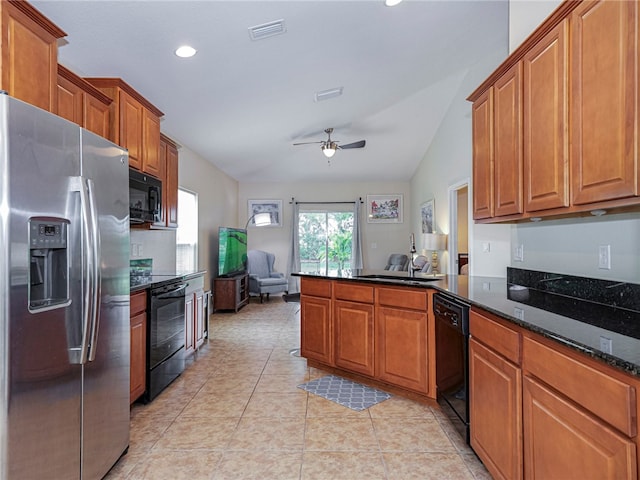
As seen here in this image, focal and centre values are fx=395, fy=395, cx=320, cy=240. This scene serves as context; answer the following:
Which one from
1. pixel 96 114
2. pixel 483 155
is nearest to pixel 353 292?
pixel 483 155

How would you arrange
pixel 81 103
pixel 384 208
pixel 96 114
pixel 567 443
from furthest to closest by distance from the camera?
pixel 384 208 → pixel 96 114 → pixel 81 103 → pixel 567 443

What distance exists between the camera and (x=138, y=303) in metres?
2.77

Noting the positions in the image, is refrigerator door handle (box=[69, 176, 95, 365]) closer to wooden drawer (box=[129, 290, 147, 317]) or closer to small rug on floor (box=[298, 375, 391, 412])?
wooden drawer (box=[129, 290, 147, 317])

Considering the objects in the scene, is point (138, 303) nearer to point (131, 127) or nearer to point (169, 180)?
point (131, 127)

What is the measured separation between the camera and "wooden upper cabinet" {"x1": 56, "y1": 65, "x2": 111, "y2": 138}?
2.23 meters

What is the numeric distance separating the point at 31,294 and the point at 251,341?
343 centimetres

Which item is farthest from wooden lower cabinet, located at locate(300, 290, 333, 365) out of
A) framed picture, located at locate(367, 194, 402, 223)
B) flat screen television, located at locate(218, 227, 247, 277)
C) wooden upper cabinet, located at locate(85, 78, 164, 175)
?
framed picture, located at locate(367, 194, 402, 223)

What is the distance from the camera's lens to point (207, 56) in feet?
10.3

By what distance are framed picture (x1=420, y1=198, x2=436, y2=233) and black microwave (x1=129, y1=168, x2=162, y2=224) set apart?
477 cm

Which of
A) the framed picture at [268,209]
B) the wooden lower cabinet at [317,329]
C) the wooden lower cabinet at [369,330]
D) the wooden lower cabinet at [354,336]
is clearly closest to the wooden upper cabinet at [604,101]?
the wooden lower cabinet at [369,330]

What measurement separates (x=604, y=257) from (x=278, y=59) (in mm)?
2836

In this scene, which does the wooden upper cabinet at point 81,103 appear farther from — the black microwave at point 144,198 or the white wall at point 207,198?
the white wall at point 207,198

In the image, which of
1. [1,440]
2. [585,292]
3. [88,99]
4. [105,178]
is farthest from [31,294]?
[585,292]

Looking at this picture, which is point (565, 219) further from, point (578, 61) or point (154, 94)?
point (154, 94)
